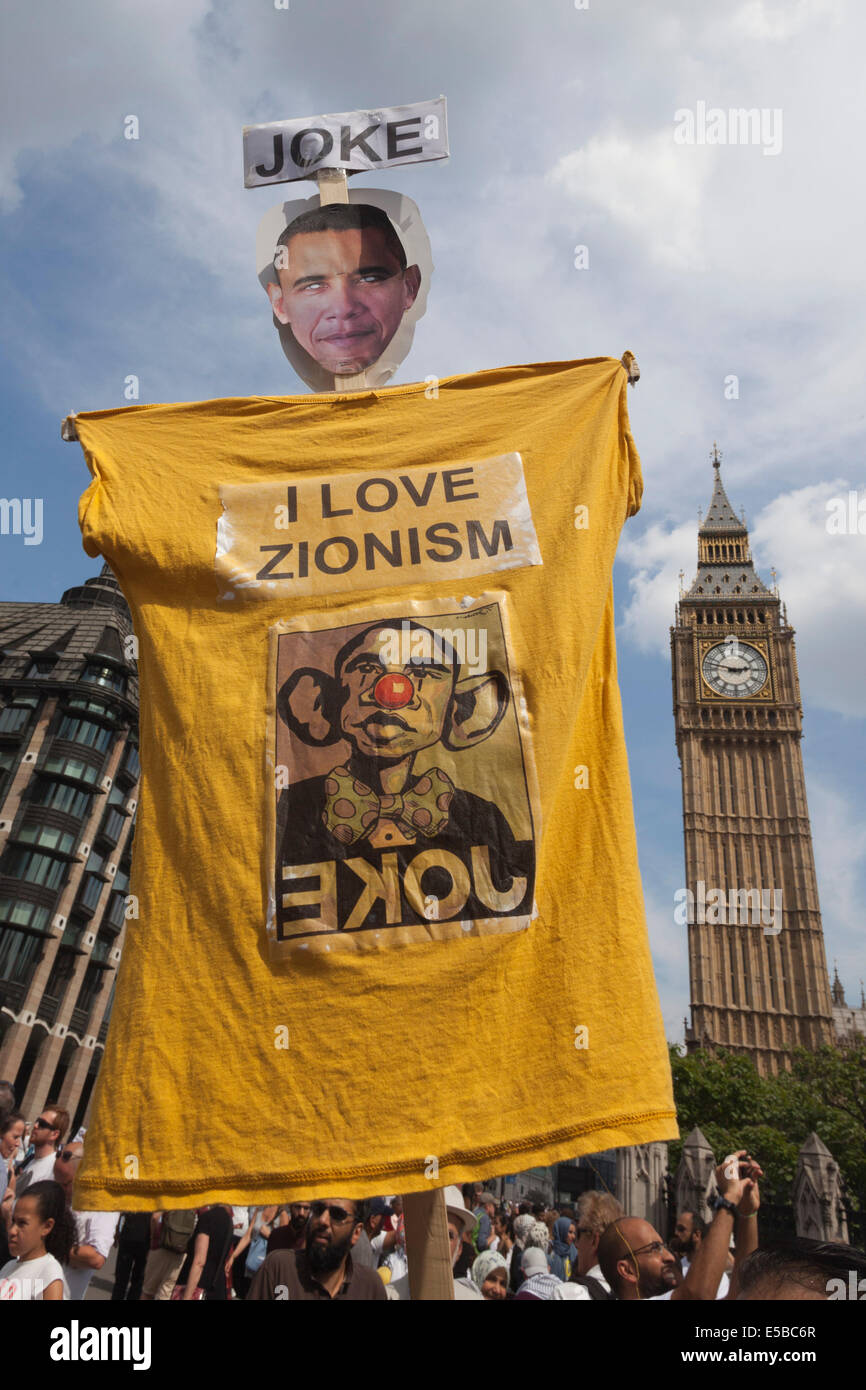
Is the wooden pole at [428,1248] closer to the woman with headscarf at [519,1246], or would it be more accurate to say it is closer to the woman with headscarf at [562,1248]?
the woman with headscarf at [519,1246]

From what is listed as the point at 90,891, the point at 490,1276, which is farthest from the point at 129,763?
the point at 490,1276

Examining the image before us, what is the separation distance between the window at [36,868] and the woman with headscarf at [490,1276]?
Result: 117 ft

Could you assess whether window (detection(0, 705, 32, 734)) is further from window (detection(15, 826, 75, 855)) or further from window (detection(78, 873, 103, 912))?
window (detection(78, 873, 103, 912))

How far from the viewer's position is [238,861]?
9.18ft

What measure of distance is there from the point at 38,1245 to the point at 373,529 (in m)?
4.13

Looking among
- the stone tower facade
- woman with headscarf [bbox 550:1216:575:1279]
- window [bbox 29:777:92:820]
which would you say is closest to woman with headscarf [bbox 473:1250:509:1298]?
woman with headscarf [bbox 550:1216:575:1279]

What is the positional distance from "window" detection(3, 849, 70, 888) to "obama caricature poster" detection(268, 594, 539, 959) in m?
39.9

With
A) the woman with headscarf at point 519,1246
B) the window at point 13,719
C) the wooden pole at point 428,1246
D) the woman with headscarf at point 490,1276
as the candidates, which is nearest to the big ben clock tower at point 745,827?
the window at point 13,719

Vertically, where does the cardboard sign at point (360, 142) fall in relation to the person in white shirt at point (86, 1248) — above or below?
above

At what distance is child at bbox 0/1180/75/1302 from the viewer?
434 cm

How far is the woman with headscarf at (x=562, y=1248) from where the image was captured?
29.8 ft

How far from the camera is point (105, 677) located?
142ft
